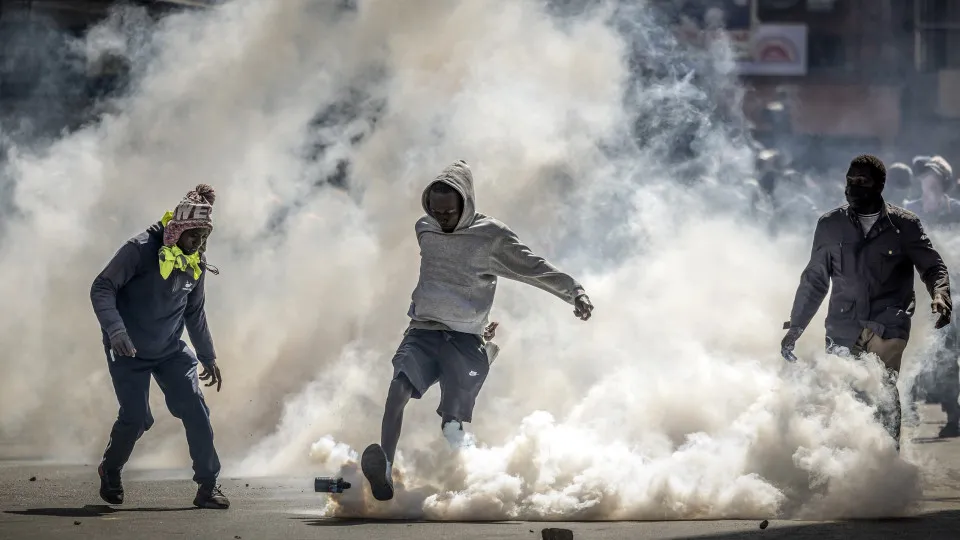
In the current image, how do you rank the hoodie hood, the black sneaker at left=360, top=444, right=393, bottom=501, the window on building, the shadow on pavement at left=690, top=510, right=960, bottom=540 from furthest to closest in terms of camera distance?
the window on building → the hoodie hood → the black sneaker at left=360, top=444, right=393, bottom=501 → the shadow on pavement at left=690, top=510, right=960, bottom=540

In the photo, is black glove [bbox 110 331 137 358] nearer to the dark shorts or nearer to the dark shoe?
the dark shorts

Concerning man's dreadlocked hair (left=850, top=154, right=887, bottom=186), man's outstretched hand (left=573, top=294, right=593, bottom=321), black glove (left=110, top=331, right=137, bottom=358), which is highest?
man's dreadlocked hair (left=850, top=154, right=887, bottom=186)

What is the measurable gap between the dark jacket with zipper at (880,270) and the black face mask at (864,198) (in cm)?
4

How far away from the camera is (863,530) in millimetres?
7117

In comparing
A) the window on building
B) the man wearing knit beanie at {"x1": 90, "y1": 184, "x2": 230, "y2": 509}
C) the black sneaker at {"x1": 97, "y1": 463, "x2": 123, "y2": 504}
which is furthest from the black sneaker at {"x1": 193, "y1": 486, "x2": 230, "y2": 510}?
the window on building

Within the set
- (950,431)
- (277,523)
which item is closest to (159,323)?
(277,523)

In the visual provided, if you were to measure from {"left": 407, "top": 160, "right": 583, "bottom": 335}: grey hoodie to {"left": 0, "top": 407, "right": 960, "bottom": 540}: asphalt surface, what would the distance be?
0.98 m

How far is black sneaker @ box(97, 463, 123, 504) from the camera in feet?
27.2

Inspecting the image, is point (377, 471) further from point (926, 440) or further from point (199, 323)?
point (926, 440)

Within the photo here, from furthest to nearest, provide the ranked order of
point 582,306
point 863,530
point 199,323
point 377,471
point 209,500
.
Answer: point 199,323 → point 209,500 → point 582,306 → point 377,471 → point 863,530

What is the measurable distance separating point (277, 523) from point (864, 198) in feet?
10.4

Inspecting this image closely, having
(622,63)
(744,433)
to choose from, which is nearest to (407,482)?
(744,433)

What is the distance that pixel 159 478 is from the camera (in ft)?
32.5

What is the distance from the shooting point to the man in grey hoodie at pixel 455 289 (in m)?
7.87
